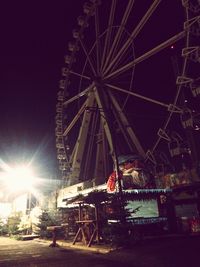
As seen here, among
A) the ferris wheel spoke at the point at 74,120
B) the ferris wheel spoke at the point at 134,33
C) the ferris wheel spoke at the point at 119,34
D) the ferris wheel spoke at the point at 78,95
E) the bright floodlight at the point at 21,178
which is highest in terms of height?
the ferris wheel spoke at the point at 119,34

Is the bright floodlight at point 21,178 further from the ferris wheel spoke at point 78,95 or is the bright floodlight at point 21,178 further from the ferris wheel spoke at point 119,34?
the ferris wheel spoke at point 119,34

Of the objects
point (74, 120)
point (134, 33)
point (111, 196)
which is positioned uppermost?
point (134, 33)

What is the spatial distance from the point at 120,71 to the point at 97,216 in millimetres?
11251

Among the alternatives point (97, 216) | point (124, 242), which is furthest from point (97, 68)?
point (124, 242)

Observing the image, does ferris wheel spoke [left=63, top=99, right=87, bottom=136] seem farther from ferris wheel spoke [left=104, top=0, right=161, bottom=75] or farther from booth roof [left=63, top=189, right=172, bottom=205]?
booth roof [left=63, top=189, right=172, bottom=205]

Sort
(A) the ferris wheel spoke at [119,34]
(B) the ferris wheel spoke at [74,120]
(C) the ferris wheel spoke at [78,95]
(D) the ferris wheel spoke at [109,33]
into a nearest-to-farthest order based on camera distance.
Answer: (A) the ferris wheel spoke at [119,34], (D) the ferris wheel spoke at [109,33], (C) the ferris wheel spoke at [78,95], (B) the ferris wheel spoke at [74,120]

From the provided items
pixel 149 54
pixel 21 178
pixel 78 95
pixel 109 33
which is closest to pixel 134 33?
pixel 149 54

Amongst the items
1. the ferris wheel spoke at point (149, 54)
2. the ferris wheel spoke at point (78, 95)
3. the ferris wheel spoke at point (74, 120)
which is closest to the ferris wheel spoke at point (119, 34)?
the ferris wheel spoke at point (149, 54)

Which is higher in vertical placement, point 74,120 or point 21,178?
point 74,120

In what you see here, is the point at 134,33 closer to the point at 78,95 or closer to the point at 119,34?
the point at 119,34

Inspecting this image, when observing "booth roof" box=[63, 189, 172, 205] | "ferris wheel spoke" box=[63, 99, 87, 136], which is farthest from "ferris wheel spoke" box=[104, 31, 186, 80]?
"booth roof" box=[63, 189, 172, 205]

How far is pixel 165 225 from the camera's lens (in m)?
16.8

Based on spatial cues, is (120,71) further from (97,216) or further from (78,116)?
(97,216)

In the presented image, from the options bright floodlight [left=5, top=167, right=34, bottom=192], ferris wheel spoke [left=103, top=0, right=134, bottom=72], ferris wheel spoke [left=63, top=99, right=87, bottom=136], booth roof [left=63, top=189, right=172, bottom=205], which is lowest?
booth roof [left=63, top=189, right=172, bottom=205]
